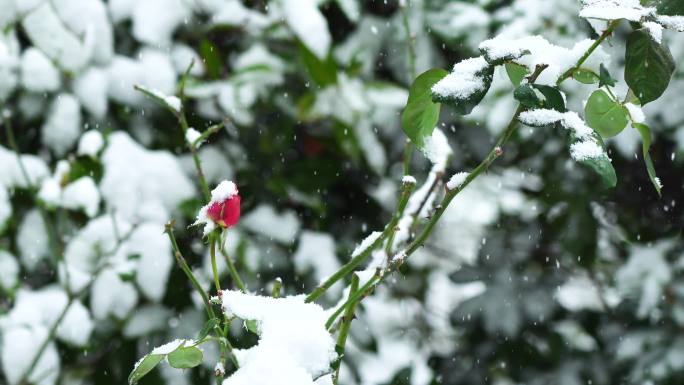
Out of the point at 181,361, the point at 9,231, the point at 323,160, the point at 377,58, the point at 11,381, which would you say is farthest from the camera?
the point at 377,58

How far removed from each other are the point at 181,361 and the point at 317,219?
3.25ft

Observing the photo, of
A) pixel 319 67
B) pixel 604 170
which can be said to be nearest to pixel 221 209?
pixel 604 170

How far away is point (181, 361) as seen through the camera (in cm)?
38

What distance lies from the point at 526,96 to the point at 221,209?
0.57 ft

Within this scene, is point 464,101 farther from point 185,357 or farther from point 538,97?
point 185,357

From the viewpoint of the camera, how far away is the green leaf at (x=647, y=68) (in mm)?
447

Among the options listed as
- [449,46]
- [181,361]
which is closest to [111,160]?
[449,46]

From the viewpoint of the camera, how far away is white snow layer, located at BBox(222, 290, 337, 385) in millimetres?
352

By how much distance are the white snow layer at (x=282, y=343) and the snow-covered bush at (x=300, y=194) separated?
0.35m

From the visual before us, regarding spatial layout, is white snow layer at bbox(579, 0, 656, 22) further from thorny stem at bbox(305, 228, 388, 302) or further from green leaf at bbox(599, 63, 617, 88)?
thorny stem at bbox(305, 228, 388, 302)

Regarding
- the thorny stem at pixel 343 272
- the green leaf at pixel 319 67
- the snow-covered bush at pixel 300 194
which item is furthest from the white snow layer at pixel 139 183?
the thorny stem at pixel 343 272

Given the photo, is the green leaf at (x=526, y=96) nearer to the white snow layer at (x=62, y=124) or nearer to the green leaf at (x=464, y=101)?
the green leaf at (x=464, y=101)

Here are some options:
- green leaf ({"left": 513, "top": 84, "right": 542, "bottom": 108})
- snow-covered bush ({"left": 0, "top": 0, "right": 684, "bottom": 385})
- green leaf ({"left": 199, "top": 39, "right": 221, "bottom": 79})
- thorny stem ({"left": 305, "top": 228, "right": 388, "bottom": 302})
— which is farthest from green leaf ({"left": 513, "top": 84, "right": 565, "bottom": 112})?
green leaf ({"left": 199, "top": 39, "right": 221, "bottom": 79})

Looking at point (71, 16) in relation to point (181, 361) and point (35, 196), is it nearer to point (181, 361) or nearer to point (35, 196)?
point (35, 196)
